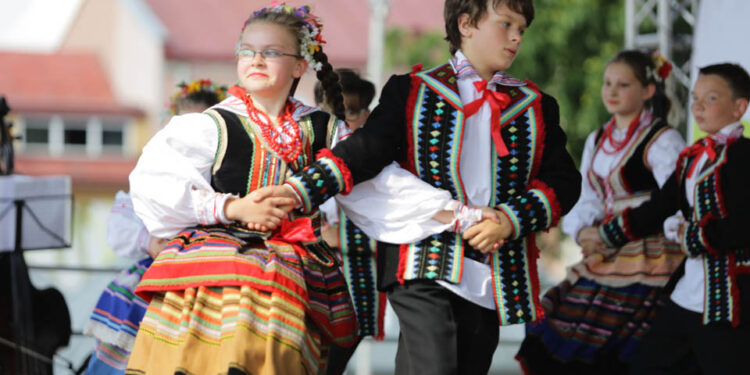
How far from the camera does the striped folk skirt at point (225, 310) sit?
112 inches

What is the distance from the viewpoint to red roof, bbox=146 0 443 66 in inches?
1091

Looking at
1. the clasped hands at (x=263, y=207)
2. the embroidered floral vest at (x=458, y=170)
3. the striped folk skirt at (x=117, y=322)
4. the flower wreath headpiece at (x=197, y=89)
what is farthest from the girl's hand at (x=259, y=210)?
the flower wreath headpiece at (x=197, y=89)

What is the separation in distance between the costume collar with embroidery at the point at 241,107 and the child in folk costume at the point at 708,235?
163cm

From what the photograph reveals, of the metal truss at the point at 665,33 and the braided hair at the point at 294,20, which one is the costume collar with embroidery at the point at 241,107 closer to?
the braided hair at the point at 294,20

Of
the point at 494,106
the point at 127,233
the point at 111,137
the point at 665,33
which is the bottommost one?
the point at 111,137

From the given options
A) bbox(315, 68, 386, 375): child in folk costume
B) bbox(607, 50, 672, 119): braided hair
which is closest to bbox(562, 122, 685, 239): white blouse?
bbox(607, 50, 672, 119): braided hair

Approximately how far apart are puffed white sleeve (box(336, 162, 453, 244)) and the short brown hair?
1.53 ft

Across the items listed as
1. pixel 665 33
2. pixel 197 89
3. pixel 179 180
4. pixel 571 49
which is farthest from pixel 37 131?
pixel 179 180

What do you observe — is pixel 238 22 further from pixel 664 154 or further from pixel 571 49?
pixel 664 154

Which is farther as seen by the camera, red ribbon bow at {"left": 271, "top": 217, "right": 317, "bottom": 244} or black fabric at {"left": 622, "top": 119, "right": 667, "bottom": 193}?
black fabric at {"left": 622, "top": 119, "right": 667, "bottom": 193}

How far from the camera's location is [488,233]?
303 centimetres

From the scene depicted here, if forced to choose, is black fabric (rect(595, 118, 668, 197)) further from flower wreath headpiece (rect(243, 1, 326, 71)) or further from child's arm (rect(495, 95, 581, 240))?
flower wreath headpiece (rect(243, 1, 326, 71))

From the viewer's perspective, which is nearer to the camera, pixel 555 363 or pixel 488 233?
pixel 488 233

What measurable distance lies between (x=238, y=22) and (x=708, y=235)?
2579 centimetres
